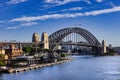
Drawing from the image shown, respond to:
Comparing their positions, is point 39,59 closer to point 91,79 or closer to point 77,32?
point 91,79

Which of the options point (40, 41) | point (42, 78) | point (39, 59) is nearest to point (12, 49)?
point (39, 59)

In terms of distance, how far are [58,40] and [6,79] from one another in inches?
5419

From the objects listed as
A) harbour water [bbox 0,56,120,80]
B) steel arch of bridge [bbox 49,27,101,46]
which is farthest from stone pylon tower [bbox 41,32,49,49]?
harbour water [bbox 0,56,120,80]

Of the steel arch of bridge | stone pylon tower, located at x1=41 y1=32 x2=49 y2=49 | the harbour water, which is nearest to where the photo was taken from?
the harbour water

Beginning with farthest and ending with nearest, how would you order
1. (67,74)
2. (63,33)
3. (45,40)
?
(63,33) → (45,40) → (67,74)

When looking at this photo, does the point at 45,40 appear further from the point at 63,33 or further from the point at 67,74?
the point at 67,74

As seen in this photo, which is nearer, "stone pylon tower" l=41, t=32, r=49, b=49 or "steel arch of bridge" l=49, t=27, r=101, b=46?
"stone pylon tower" l=41, t=32, r=49, b=49

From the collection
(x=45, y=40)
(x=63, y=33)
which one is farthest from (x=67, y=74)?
(x=63, y=33)

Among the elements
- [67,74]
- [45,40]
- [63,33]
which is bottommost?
[67,74]

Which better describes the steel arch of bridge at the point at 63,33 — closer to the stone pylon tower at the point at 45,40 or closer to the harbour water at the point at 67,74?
the stone pylon tower at the point at 45,40

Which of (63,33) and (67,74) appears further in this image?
(63,33)

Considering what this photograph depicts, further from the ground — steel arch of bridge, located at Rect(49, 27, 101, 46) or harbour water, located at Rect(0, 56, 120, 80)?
steel arch of bridge, located at Rect(49, 27, 101, 46)

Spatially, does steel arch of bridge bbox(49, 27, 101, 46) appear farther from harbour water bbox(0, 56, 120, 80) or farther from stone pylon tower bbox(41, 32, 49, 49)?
harbour water bbox(0, 56, 120, 80)

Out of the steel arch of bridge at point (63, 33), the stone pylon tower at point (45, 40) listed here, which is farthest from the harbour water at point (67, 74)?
the steel arch of bridge at point (63, 33)
